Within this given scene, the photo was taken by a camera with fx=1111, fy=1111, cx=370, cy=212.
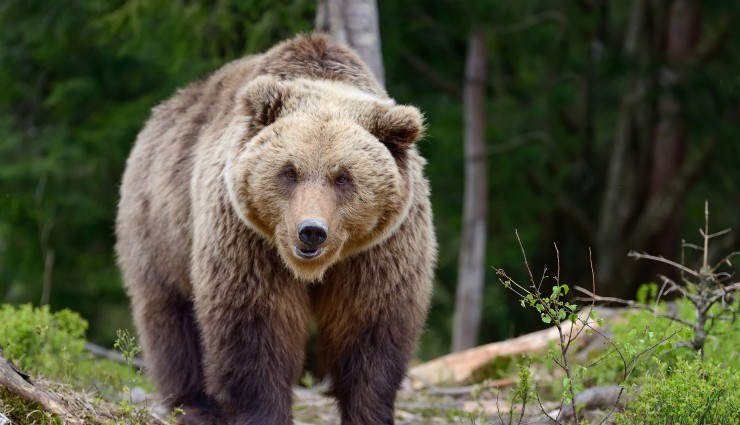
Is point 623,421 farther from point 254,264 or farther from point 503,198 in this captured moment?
point 503,198

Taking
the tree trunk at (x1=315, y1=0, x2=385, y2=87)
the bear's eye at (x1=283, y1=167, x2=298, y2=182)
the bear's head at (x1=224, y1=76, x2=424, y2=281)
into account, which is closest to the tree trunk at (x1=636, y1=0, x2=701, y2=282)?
the tree trunk at (x1=315, y1=0, x2=385, y2=87)

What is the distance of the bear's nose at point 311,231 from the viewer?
5246 mm

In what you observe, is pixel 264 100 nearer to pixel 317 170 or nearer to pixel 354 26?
pixel 317 170

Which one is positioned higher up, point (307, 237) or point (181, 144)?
point (181, 144)

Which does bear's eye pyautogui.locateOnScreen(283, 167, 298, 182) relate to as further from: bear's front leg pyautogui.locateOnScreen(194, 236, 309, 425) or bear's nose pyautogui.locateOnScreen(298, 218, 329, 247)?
bear's front leg pyautogui.locateOnScreen(194, 236, 309, 425)

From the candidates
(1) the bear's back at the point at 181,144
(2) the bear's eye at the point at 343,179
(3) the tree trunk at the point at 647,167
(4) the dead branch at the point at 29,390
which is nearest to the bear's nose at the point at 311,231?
(2) the bear's eye at the point at 343,179

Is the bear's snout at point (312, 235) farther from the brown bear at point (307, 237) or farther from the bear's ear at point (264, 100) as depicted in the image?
the bear's ear at point (264, 100)

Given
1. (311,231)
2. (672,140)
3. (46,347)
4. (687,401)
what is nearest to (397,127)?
(311,231)

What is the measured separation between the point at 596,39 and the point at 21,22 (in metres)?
8.21

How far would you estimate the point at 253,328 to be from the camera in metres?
5.75

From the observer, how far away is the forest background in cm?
1428

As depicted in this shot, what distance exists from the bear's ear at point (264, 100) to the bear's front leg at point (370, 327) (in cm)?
86

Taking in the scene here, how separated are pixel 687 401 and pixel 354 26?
455 centimetres

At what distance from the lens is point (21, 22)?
47.7 feet
